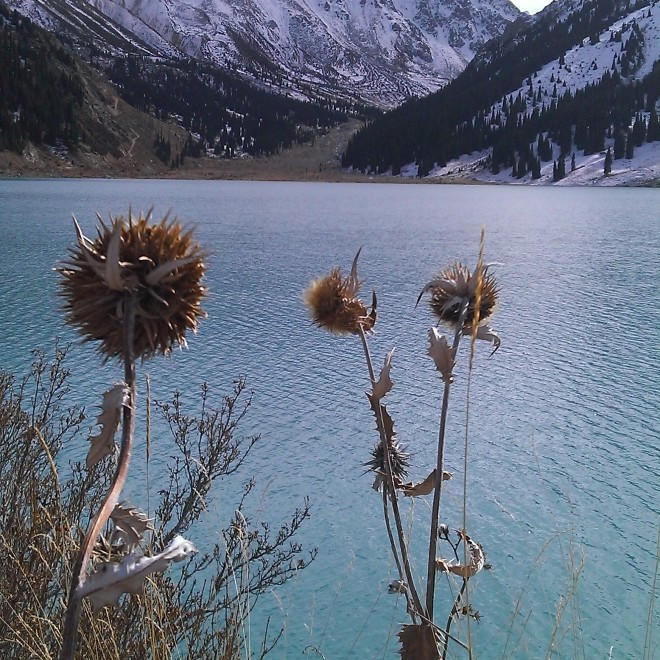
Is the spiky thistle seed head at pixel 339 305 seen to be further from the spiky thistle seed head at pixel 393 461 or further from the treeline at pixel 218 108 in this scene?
the treeline at pixel 218 108

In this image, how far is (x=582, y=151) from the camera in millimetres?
114688

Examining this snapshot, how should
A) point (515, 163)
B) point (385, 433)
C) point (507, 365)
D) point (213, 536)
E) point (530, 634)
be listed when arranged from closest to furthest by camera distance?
point (385, 433) → point (530, 634) → point (213, 536) → point (507, 365) → point (515, 163)

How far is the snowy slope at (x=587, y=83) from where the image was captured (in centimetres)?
10162

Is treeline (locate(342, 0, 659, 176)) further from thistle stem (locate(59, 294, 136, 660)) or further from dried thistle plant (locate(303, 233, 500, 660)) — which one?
thistle stem (locate(59, 294, 136, 660))

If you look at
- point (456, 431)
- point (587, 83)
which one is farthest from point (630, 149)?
point (456, 431)

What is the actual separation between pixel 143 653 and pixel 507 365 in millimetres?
12441

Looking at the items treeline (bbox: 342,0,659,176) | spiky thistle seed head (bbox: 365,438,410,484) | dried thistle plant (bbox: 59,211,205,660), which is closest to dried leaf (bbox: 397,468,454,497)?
spiky thistle seed head (bbox: 365,438,410,484)

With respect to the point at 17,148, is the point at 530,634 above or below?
below

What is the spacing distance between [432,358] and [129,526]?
4.04 ft

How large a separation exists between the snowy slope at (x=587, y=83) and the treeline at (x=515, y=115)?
5.82 feet

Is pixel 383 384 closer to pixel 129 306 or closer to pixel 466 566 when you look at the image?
pixel 466 566

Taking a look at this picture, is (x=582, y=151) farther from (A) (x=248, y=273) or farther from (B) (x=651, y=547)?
(B) (x=651, y=547)

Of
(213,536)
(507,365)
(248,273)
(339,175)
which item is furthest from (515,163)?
(213,536)

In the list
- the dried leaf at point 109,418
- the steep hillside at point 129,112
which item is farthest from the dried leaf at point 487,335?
the steep hillside at point 129,112
